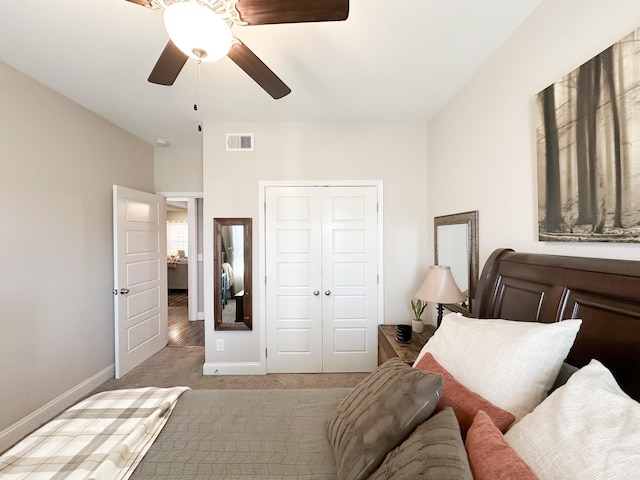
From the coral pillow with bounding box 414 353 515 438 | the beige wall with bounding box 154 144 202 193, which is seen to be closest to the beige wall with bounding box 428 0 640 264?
the coral pillow with bounding box 414 353 515 438

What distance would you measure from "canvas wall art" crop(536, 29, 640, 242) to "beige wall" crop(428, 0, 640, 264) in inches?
2.9

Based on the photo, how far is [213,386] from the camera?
2.67 metres

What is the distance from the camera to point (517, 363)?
91 centimetres

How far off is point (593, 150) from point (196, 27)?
67.5 inches

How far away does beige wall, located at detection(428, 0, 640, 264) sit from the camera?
3.62 ft

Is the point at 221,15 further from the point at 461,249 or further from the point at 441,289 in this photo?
the point at 461,249

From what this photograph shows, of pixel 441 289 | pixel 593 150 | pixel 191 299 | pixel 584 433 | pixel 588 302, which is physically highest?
pixel 593 150

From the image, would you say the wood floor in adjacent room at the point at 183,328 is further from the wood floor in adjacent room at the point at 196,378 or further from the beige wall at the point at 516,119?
the beige wall at the point at 516,119

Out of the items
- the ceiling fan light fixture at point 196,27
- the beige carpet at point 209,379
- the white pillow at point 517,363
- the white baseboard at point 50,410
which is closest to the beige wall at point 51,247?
the white baseboard at point 50,410

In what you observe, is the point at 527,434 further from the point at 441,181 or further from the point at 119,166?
the point at 119,166

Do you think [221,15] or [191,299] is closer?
[221,15]

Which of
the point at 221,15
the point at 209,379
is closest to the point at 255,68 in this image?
the point at 221,15

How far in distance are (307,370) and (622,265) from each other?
8.85 ft

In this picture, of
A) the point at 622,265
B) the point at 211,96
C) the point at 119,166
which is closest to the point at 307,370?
the point at 622,265
